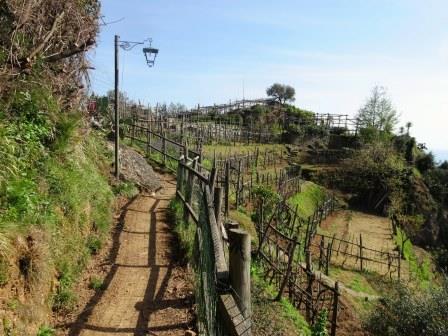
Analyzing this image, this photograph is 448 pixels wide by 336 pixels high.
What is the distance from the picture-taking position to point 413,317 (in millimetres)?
10391

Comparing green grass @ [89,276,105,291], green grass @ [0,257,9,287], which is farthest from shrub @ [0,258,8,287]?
green grass @ [89,276,105,291]

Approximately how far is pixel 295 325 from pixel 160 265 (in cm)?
379

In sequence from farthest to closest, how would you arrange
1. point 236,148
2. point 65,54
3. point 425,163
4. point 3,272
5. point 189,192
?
point 425,163, point 236,148, point 189,192, point 65,54, point 3,272

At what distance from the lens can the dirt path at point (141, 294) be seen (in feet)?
15.6

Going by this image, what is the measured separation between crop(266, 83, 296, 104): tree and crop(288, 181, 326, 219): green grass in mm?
26299

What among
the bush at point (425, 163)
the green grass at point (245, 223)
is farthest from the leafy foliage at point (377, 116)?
the green grass at point (245, 223)

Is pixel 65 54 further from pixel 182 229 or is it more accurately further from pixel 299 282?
pixel 299 282

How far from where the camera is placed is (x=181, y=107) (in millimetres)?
40438

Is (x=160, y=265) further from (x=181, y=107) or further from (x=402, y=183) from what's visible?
(x=181, y=107)

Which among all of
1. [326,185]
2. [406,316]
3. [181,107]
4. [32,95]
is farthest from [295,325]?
[181,107]

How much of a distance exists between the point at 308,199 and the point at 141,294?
23524mm

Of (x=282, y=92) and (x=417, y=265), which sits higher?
(x=282, y=92)

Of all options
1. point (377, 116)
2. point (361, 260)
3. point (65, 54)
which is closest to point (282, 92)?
point (377, 116)

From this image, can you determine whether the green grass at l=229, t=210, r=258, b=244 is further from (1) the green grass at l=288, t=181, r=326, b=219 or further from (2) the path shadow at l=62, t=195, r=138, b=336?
(1) the green grass at l=288, t=181, r=326, b=219
